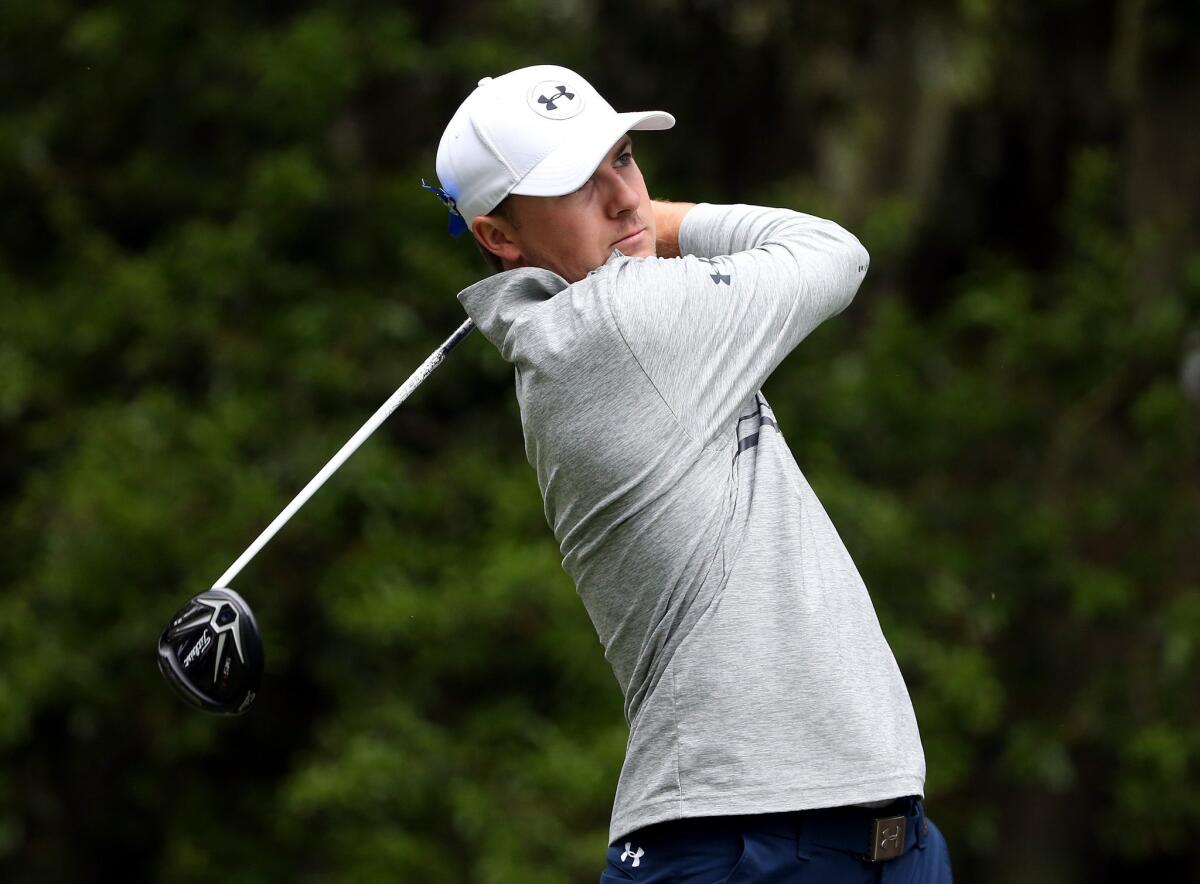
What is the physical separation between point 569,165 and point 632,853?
0.90 m

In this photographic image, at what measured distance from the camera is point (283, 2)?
22.0 feet

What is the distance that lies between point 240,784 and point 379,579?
1.19 meters

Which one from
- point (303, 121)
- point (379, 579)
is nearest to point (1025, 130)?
point (303, 121)

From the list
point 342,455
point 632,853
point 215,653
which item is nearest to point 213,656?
point 215,653

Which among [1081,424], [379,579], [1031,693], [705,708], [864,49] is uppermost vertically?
[705,708]

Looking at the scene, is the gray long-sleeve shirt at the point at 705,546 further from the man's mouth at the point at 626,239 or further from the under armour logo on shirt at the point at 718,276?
the man's mouth at the point at 626,239

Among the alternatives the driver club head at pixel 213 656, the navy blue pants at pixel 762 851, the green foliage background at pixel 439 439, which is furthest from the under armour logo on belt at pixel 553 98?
the green foliage background at pixel 439 439

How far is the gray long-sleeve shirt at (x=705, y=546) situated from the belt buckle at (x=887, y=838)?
0.06 meters

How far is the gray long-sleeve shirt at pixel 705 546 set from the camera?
6.82 ft

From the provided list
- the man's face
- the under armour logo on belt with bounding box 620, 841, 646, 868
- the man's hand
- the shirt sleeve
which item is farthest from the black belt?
the man's hand

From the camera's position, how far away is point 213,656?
231cm

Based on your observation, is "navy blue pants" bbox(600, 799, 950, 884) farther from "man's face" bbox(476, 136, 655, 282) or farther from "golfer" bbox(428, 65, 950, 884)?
"man's face" bbox(476, 136, 655, 282)

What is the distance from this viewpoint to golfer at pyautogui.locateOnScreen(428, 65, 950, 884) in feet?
6.82

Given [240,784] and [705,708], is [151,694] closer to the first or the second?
[240,784]
